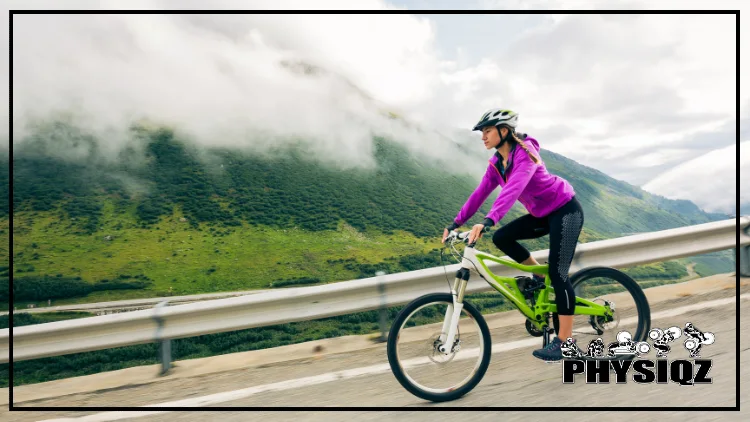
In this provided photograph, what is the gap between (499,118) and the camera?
3146mm

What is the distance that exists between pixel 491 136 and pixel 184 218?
88.5m

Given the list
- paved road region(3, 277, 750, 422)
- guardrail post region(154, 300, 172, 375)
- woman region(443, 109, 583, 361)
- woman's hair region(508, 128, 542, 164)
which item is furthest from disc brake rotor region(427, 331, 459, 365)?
guardrail post region(154, 300, 172, 375)

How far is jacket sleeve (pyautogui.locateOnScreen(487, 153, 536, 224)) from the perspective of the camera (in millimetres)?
3070

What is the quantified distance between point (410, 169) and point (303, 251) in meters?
37.3

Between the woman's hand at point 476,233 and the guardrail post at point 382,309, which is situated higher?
the woman's hand at point 476,233

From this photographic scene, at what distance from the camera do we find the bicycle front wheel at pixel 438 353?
3154mm

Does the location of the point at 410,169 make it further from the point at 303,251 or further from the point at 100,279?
the point at 100,279

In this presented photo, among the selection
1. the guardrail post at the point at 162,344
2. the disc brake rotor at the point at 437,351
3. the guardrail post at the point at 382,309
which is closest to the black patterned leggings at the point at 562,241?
the disc brake rotor at the point at 437,351

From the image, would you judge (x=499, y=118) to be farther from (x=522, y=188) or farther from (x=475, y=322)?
(x=475, y=322)

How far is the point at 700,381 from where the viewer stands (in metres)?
3.30
